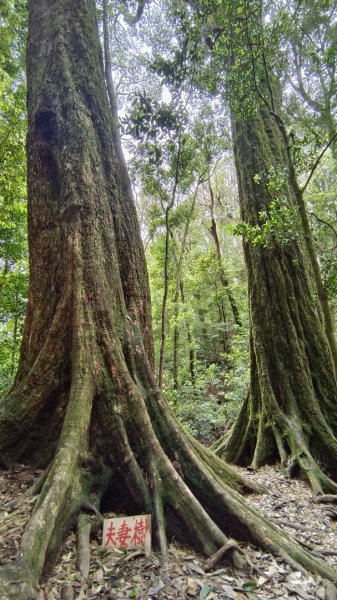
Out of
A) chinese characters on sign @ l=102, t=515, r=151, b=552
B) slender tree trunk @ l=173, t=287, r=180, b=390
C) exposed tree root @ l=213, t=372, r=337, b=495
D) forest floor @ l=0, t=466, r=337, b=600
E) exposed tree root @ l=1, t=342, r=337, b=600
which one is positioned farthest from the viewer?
slender tree trunk @ l=173, t=287, r=180, b=390

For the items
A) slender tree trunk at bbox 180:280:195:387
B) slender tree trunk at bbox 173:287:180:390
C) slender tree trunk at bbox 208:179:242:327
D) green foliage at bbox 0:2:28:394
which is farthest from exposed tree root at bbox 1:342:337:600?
slender tree trunk at bbox 208:179:242:327

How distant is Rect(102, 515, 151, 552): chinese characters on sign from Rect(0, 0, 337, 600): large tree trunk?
0.28 ft

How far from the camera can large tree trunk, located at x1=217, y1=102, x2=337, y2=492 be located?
4.11 metres

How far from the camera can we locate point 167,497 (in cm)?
215

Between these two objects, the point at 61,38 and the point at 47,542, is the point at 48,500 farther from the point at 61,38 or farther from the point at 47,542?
the point at 61,38

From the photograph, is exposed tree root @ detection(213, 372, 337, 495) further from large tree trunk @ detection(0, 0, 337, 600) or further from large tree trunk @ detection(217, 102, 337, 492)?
large tree trunk @ detection(0, 0, 337, 600)

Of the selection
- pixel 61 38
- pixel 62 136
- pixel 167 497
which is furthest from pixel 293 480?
pixel 61 38

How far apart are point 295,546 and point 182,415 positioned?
872 centimetres

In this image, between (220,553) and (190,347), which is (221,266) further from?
(220,553)

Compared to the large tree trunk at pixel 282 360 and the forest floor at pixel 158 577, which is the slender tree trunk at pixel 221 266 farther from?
the forest floor at pixel 158 577

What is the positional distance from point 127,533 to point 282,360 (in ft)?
10.5

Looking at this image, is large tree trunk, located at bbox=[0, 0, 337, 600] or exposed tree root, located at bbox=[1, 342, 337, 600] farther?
large tree trunk, located at bbox=[0, 0, 337, 600]

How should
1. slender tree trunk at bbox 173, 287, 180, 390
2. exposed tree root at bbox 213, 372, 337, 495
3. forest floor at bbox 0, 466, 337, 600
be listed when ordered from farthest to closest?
slender tree trunk at bbox 173, 287, 180, 390 < exposed tree root at bbox 213, 372, 337, 495 < forest floor at bbox 0, 466, 337, 600

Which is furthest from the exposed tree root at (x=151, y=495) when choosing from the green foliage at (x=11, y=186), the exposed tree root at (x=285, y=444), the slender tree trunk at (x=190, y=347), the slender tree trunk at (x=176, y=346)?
the slender tree trunk at (x=190, y=347)
